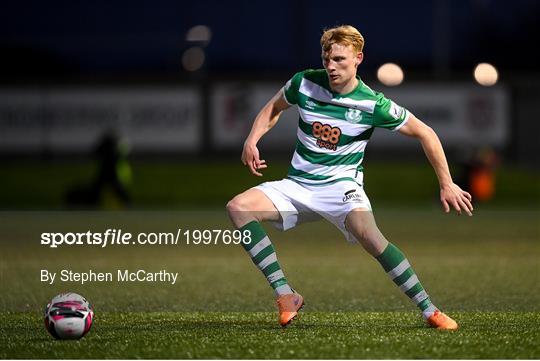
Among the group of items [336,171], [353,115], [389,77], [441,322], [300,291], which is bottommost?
[389,77]

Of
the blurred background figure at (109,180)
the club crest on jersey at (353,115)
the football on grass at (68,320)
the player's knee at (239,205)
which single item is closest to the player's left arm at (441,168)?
the club crest on jersey at (353,115)

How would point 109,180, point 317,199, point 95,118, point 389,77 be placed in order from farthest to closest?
1. point 95,118
2. point 389,77
3. point 109,180
4. point 317,199

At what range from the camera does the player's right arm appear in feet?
26.0

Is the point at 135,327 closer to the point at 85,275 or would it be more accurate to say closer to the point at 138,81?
the point at 85,275

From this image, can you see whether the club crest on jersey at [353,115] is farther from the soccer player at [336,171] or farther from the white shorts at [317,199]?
the white shorts at [317,199]

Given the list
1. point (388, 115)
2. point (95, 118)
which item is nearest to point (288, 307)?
point (388, 115)

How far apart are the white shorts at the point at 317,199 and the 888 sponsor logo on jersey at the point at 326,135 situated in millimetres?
267

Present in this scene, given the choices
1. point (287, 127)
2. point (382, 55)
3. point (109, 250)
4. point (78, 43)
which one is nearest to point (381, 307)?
point (109, 250)

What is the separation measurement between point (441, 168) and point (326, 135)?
799mm

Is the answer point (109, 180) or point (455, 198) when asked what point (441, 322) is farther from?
point (109, 180)

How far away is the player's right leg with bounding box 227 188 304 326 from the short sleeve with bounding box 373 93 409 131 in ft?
3.01

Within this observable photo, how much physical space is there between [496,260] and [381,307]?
15.3 feet

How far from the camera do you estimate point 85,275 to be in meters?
12.1

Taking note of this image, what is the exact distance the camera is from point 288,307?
787 cm
